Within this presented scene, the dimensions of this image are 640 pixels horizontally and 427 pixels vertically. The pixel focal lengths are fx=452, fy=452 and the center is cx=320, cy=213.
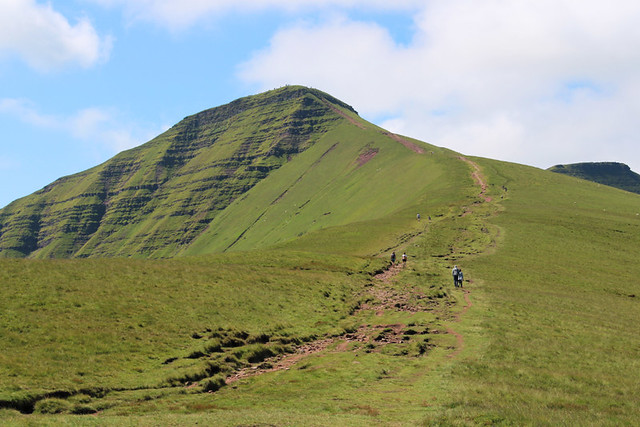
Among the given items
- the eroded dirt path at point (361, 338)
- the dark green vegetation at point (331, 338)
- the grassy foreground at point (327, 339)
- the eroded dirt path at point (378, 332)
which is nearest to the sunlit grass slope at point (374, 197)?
the eroded dirt path at point (378, 332)

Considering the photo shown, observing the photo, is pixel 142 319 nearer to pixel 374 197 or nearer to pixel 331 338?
pixel 331 338

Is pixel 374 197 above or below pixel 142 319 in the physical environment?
above

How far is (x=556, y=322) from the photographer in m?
37.7

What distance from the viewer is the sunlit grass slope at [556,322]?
Answer: 20312 mm

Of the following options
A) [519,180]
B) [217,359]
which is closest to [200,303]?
[217,359]

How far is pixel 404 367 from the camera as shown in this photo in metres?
27.2

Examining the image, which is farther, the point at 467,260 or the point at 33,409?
the point at 467,260

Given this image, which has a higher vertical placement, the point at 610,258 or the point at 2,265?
the point at 2,265

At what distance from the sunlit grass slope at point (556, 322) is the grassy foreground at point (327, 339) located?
18 cm

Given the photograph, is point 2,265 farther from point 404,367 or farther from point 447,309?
point 447,309

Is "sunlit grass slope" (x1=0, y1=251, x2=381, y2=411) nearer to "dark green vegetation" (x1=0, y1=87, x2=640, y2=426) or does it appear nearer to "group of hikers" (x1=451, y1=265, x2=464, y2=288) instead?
"dark green vegetation" (x1=0, y1=87, x2=640, y2=426)

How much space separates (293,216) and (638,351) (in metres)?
155

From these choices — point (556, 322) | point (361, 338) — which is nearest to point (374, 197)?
point (556, 322)

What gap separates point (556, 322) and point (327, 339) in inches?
763
